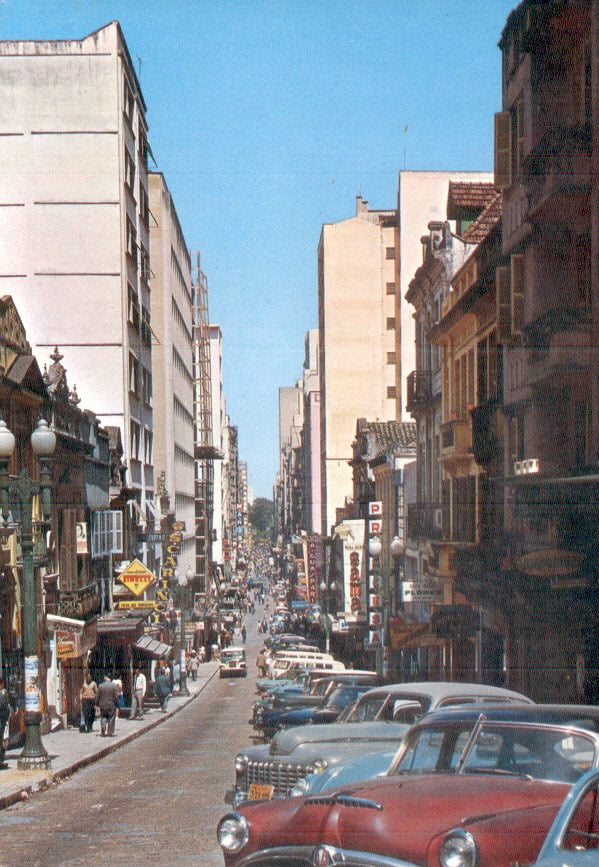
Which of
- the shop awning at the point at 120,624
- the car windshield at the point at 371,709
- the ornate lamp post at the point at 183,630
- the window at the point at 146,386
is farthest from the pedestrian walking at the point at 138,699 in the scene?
the car windshield at the point at 371,709

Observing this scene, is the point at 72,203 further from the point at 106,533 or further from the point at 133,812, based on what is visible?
the point at 133,812

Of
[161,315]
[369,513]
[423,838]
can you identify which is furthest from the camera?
[161,315]

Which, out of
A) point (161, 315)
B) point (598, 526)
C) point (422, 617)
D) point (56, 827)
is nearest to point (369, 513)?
point (422, 617)

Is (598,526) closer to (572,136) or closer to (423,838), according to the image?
(572,136)

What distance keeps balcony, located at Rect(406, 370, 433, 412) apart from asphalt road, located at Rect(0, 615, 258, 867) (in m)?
22.0

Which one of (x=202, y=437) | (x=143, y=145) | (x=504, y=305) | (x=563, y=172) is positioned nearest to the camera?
(x=563, y=172)

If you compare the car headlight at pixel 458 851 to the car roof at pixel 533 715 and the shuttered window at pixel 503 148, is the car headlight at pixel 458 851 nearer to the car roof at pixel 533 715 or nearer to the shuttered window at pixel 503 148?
the car roof at pixel 533 715

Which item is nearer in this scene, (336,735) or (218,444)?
(336,735)

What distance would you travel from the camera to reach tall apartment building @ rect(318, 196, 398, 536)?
104 metres

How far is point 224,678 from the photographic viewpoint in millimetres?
73688

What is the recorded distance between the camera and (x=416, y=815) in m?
6.50

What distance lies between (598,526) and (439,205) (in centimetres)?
6143

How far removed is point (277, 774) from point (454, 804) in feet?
17.3

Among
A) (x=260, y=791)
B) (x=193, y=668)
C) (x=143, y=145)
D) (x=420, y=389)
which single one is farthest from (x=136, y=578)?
(x=260, y=791)
